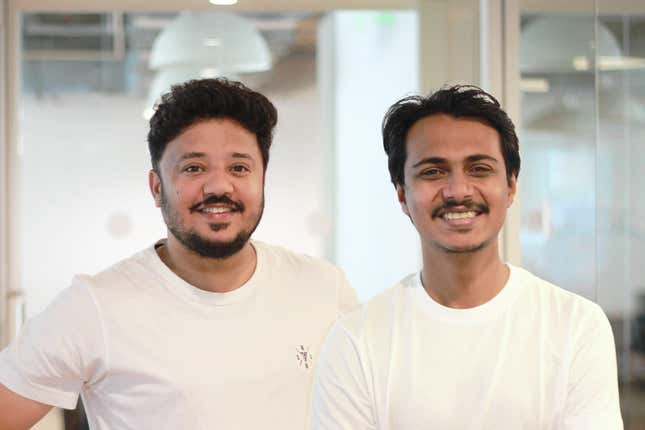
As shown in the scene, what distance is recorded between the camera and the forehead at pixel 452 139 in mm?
2066

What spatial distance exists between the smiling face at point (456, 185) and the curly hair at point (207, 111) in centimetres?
54

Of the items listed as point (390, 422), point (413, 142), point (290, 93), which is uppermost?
point (290, 93)

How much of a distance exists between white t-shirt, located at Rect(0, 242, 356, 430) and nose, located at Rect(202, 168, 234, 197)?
225mm

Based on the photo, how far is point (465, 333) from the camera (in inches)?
79.9

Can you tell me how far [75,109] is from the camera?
168 inches

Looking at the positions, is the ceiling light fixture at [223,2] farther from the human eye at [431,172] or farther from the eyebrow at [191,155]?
the human eye at [431,172]

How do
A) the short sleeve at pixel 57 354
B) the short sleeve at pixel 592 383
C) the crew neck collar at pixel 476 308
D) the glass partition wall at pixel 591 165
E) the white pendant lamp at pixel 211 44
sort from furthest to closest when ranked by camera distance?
1. the white pendant lamp at pixel 211 44
2. the glass partition wall at pixel 591 165
3. the short sleeve at pixel 57 354
4. the crew neck collar at pixel 476 308
5. the short sleeve at pixel 592 383

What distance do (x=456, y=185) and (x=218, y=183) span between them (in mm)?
595

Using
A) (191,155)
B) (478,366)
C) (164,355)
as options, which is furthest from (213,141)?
(478,366)

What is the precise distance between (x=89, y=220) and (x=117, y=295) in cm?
187

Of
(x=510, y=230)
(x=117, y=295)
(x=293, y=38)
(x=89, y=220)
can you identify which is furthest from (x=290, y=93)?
(x=117, y=295)

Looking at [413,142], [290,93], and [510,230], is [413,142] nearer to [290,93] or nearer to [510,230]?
[510,230]

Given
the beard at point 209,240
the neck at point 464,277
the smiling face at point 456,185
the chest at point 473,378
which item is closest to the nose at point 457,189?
the smiling face at point 456,185

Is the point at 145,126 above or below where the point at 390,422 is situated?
above
